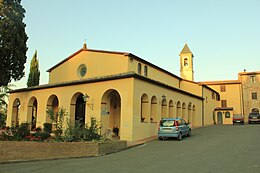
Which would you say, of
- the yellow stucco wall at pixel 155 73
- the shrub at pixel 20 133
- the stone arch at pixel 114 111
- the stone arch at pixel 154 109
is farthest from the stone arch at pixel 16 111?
the stone arch at pixel 154 109

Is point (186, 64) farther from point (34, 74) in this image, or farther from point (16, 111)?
point (16, 111)

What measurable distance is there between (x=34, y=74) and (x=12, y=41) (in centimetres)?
1613

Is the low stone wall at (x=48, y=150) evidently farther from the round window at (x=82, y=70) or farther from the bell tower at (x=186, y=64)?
the bell tower at (x=186, y=64)

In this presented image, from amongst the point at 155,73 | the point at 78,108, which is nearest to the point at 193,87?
the point at 155,73

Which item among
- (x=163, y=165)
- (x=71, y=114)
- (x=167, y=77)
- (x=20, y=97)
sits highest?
(x=167, y=77)

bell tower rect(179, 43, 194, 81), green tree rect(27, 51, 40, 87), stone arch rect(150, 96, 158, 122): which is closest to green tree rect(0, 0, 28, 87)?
A: stone arch rect(150, 96, 158, 122)

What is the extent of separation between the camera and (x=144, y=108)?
19797mm

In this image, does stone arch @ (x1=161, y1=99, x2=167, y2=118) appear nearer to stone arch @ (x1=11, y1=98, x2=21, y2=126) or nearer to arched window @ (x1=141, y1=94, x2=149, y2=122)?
arched window @ (x1=141, y1=94, x2=149, y2=122)

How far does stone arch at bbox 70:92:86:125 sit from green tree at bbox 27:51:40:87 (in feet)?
44.1

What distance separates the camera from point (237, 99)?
147 ft

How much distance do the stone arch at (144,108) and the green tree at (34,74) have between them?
20.6m

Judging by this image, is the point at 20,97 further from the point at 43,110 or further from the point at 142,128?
the point at 142,128

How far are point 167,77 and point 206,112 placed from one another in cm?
1024

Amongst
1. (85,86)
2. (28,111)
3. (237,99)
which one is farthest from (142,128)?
(237,99)
